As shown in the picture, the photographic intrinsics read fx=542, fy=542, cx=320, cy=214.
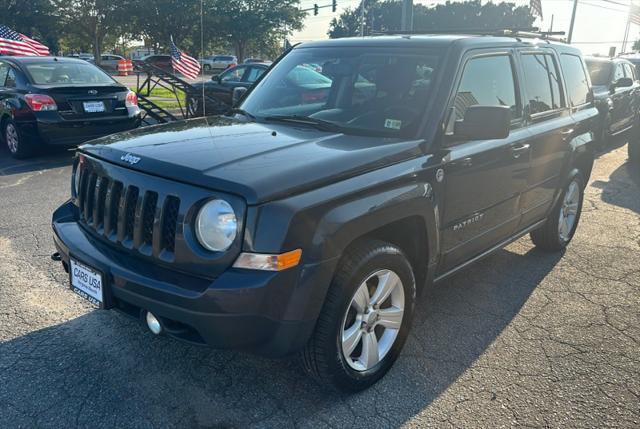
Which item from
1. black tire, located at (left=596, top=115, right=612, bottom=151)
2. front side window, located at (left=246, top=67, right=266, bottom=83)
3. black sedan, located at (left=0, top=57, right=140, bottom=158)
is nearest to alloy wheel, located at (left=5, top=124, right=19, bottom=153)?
black sedan, located at (left=0, top=57, right=140, bottom=158)

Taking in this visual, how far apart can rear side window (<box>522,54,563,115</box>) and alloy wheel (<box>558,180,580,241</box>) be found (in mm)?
959

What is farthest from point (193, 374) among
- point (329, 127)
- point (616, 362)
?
point (616, 362)

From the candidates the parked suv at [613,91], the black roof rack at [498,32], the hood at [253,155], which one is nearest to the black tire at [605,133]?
the parked suv at [613,91]

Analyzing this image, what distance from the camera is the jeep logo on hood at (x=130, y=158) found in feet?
8.87

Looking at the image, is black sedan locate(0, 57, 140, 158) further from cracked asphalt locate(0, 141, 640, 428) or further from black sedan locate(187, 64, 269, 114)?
cracked asphalt locate(0, 141, 640, 428)

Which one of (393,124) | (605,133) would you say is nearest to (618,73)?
(605,133)

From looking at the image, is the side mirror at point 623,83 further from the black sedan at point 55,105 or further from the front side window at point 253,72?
the black sedan at point 55,105

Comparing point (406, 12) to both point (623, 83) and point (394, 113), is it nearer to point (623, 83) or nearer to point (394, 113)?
point (623, 83)

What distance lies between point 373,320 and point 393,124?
1.15 meters

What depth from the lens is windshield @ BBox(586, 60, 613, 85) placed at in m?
10.7

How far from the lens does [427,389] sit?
9.74 feet

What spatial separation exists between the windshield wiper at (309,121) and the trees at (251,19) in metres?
46.6

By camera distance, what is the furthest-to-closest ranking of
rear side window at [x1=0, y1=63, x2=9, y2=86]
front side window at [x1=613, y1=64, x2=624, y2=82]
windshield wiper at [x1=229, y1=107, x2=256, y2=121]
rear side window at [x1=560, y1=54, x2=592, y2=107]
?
front side window at [x1=613, y1=64, x2=624, y2=82]
rear side window at [x1=0, y1=63, x2=9, y2=86]
rear side window at [x1=560, y1=54, x2=592, y2=107]
windshield wiper at [x1=229, y1=107, x2=256, y2=121]

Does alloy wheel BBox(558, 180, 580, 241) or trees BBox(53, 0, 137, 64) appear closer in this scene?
alloy wheel BBox(558, 180, 580, 241)
